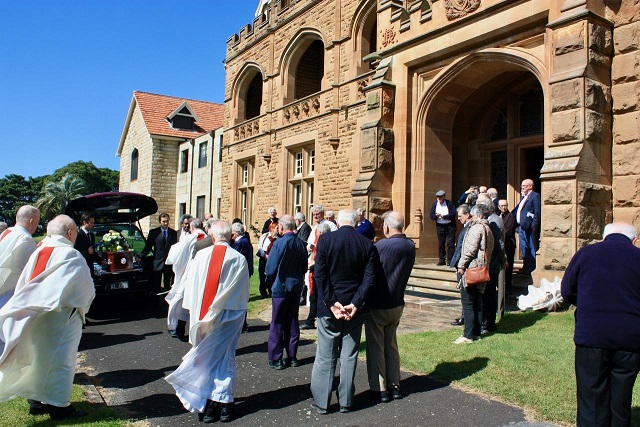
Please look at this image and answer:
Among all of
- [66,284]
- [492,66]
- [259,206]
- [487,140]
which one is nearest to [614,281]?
[66,284]

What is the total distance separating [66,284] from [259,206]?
16.6m

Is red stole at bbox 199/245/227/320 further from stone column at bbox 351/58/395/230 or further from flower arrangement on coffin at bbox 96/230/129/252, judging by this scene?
→ stone column at bbox 351/58/395/230

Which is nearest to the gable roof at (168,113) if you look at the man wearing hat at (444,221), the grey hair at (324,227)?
the man wearing hat at (444,221)

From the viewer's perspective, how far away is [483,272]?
6426mm

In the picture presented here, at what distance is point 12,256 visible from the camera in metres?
5.26

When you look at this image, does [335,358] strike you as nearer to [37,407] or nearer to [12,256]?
[37,407]

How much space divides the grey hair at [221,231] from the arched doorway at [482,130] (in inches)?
303

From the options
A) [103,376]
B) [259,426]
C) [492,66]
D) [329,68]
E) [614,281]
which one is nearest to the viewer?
[614,281]

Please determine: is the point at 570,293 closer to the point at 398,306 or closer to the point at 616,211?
the point at 398,306

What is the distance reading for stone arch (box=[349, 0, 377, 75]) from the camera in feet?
51.8

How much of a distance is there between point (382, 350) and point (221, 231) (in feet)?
6.42

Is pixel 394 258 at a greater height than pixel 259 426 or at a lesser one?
greater

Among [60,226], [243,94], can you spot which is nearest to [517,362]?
[60,226]

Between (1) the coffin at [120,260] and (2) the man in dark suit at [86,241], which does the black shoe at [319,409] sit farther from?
(1) the coffin at [120,260]
